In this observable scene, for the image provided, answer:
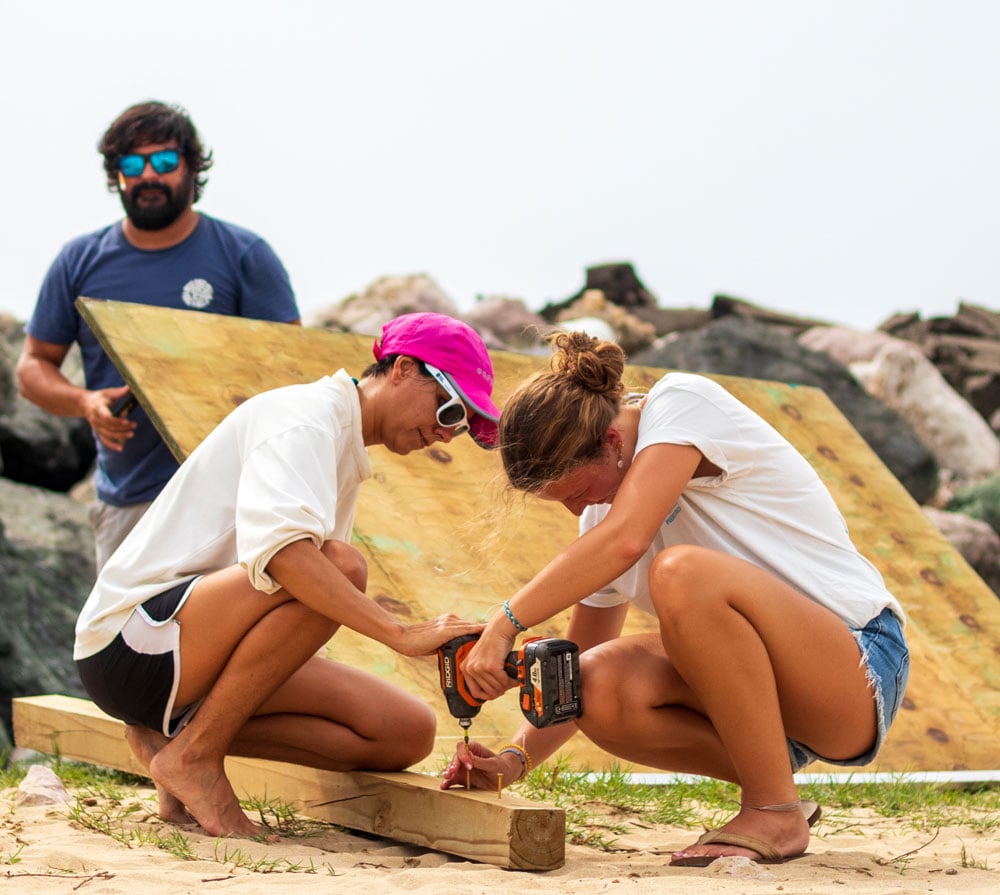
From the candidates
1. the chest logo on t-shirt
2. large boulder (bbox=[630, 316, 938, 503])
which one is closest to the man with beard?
the chest logo on t-shirt

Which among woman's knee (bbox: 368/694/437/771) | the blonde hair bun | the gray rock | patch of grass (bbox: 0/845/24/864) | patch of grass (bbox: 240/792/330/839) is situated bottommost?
the gray rock

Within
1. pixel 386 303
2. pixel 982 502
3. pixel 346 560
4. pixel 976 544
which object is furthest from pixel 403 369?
pixel 386 303

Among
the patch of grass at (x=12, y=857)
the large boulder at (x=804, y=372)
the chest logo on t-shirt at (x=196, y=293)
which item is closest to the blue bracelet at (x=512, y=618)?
the patch of grass at (x=12, y=857)

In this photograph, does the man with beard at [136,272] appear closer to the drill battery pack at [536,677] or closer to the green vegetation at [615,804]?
the green vegetation at [615,804]

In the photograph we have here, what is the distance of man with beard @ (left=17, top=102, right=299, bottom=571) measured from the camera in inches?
179

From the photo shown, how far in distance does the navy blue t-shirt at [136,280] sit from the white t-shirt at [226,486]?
Answer: 5.42 feet

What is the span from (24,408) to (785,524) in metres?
7.95

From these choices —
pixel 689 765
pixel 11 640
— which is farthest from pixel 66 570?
A: pixel 689 765

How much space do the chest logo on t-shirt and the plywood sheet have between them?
158 millimetres

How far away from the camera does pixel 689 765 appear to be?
9.77 ft

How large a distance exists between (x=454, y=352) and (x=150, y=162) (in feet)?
7.33

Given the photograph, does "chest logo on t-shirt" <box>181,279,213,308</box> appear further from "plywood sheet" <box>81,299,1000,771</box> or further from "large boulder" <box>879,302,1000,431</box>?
"large boulder" <box>879,302,1000,431</box>

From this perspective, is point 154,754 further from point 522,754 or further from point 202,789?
point 522,754

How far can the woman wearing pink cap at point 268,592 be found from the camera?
9.00ft
